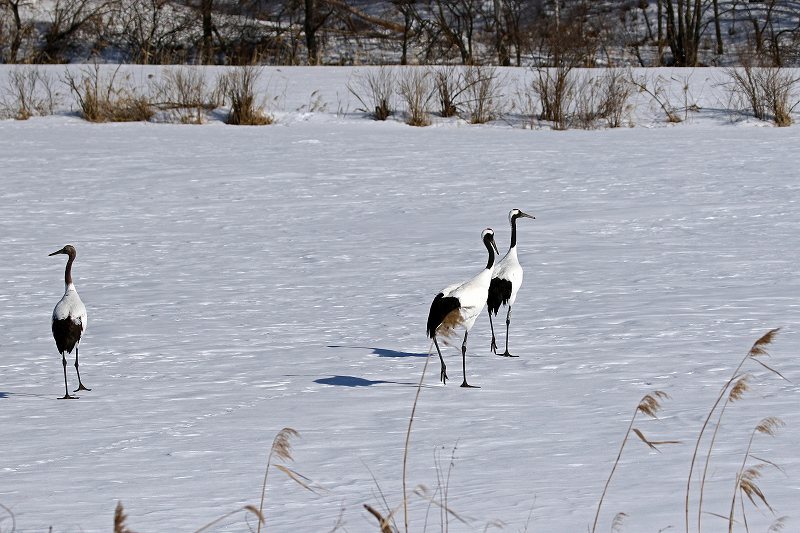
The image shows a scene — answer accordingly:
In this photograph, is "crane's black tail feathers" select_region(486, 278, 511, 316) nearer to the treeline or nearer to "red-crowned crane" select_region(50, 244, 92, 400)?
"red-crowned crane" select_region(50, 244, 92, 400)

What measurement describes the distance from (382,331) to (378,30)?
2764 cm

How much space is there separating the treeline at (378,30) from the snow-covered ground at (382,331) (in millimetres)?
12860

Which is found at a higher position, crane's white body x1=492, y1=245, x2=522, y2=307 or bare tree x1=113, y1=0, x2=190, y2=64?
bare tree x1=113, y1=0, x2=190, y2=64

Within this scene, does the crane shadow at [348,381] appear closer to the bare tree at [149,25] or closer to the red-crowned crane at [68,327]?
the red-crowned crane at [68,327]

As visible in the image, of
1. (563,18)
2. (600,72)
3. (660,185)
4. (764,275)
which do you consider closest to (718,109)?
(600,72)

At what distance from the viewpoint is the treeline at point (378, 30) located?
29.5 meters

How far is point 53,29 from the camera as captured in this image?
2962 centimetres

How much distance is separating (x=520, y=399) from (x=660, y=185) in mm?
8151

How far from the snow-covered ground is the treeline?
1286cm

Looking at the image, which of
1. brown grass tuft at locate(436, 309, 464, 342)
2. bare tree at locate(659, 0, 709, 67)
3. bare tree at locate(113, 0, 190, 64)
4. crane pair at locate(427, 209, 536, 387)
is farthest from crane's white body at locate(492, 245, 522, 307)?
bare tree at locate(113, 0, 190, 64)

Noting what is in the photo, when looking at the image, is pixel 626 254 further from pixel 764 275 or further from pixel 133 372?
pixel 133 372

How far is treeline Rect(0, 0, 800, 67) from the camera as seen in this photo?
2948cm

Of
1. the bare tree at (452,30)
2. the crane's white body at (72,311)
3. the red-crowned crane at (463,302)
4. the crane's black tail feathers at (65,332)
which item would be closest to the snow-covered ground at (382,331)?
the red-crowned crane at (463,302)

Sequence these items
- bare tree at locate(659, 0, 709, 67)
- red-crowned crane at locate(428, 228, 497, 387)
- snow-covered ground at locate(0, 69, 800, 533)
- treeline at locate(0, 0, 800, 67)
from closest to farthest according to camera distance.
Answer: snow-covered ground at locate(0, 69, 800, 533) → red-crowned crane at locate(428, 228, 497, 387) → bare tree at locate(659, 0, 709, 67) → treeline at locate(0, 0, 800, 67)
